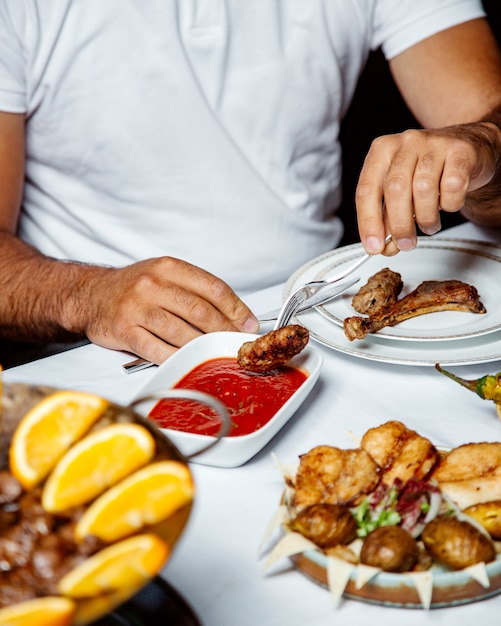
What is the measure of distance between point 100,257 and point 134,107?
0.43 metres

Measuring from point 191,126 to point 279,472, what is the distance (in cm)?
117

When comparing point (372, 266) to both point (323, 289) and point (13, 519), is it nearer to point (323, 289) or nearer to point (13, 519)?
point (323, 289)

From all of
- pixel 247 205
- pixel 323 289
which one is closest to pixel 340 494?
pixel 323 289

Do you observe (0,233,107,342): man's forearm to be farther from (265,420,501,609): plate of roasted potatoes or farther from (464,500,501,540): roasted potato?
(464,500,501,540): roasted potato

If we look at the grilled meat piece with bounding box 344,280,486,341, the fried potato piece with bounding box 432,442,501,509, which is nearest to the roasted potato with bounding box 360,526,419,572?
the fried potato piece with bounding box 432,442,501,509

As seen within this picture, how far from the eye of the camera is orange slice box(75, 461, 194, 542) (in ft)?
1.88

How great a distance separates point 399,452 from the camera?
3.07ft

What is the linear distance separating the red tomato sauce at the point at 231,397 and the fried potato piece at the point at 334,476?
7.2 inches

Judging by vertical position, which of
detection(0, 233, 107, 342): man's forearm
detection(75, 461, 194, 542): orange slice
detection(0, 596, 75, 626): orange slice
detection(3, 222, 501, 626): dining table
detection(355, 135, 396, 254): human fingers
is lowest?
detection(0, 233, 107, 342): man's forearm

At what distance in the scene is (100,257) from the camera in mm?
2070

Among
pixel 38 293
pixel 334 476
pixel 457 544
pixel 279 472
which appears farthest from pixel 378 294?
pixel 38 293

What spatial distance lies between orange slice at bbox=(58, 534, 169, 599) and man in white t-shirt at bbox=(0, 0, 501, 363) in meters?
1.04

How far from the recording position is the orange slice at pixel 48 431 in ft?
2.05

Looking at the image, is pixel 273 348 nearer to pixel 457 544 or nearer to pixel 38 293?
pixel 457 544
